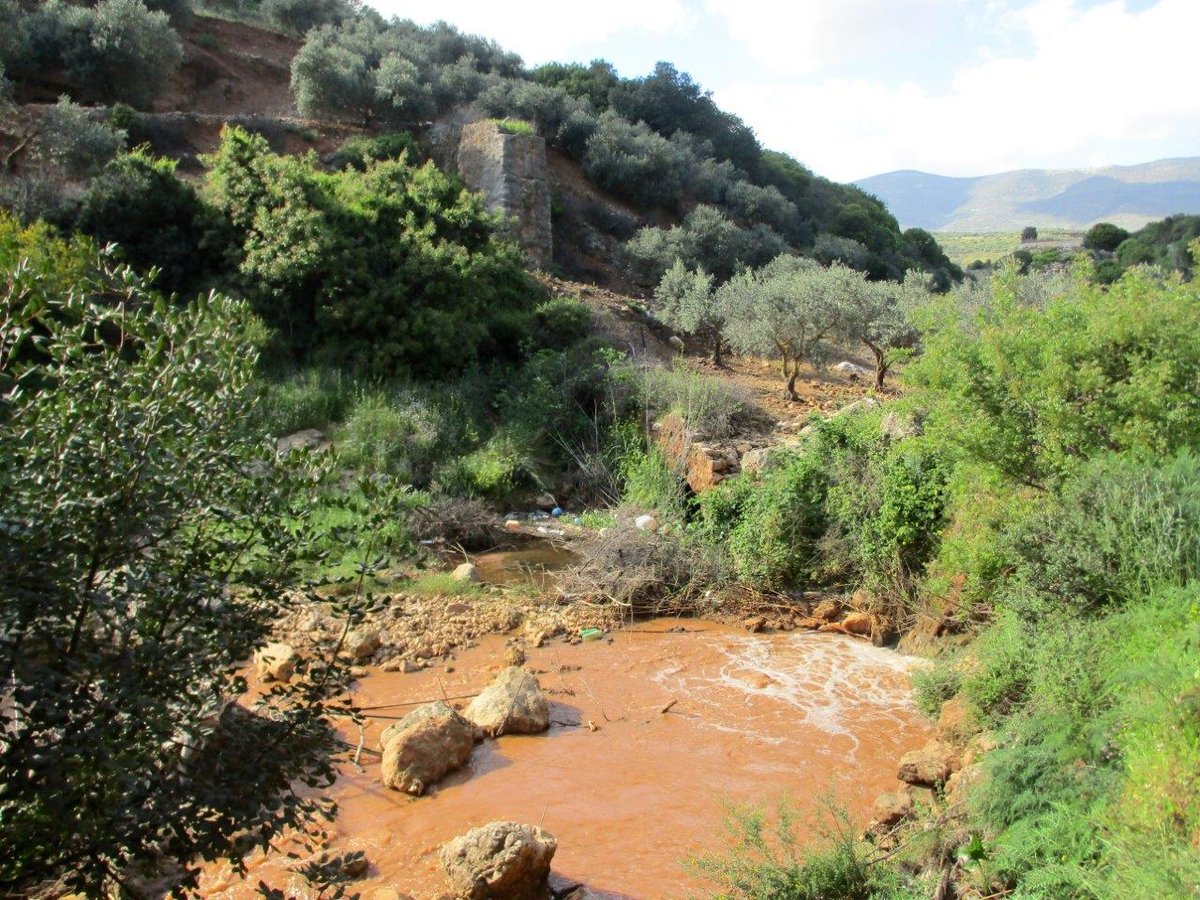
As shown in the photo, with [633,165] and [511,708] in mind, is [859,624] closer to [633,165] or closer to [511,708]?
[511,708]

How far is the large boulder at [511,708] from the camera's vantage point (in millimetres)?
6762

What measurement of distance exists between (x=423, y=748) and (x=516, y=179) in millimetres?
18475

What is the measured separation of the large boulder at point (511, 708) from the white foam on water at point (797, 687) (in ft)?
4.25

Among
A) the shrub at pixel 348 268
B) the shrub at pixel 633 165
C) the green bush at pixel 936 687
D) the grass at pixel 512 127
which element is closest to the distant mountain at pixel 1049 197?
the shrub at pixel 633 165

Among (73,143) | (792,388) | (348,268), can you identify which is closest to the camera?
(348,268)

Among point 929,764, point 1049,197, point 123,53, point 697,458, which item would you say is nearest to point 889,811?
point 929,764

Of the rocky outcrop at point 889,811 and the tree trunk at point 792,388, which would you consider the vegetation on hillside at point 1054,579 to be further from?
the tree trunk at point 792,388

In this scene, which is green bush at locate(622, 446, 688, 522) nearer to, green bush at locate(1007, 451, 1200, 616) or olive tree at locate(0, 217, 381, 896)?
green bush at locate(1007, 451, 1200, 616)

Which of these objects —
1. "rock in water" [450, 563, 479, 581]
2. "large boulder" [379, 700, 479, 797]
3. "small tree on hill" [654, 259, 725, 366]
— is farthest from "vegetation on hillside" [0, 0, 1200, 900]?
"rock in water" [450, 563, 479, 581]

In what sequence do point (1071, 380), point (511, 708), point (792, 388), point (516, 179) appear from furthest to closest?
point (516, 179)
point (792, 388)
point (511, 708)
point (1071, 380)

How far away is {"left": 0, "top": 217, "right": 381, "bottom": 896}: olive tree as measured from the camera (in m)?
2.34

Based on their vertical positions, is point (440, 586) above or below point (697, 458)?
below

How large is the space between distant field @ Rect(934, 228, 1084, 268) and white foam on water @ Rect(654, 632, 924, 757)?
133ft

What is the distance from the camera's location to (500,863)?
14.8 feet
